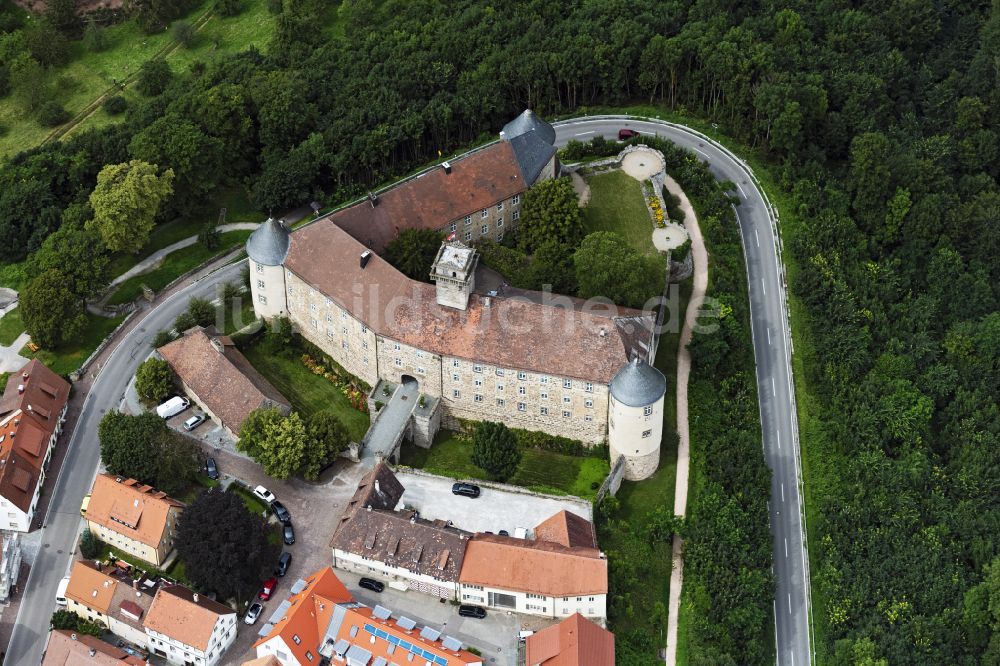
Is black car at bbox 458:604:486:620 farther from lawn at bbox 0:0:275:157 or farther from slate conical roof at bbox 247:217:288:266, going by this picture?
lawn at bbox 0:0:275:157

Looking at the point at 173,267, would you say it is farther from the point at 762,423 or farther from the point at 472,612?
the point at 762,423

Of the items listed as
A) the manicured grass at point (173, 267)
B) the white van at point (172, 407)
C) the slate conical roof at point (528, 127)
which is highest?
the slate conical roof at point (528, 127)

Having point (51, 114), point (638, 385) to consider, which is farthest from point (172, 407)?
point (51, 114)

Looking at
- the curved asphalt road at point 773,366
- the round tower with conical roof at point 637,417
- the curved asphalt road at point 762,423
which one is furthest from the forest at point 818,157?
the round tower with conical roof at point 637,417

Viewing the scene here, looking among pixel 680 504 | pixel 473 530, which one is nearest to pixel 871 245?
pixel 680 504

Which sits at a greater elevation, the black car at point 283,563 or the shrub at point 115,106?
the shrub at point 115,106

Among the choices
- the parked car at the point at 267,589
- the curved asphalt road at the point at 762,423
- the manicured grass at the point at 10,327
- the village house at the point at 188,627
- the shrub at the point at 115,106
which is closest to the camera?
the village house at the point at 188,627

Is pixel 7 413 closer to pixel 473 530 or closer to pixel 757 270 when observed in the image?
pixel 473 530

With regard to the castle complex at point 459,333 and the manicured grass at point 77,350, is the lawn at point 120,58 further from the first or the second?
the castle complex at point 459,333
